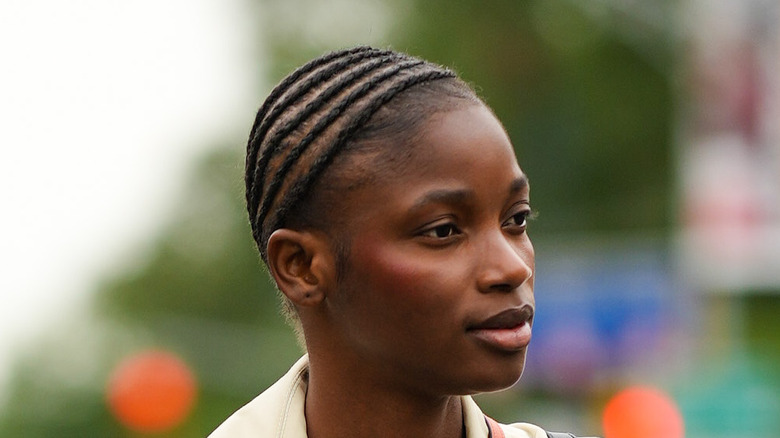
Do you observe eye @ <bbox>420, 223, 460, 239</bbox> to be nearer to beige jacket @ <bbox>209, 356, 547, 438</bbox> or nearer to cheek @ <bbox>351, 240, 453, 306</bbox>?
cheek @ <bbox>351, 240, 453, 306</bbox>

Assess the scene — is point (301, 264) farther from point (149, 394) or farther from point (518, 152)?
point (518, 152)

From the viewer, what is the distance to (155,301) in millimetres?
37906

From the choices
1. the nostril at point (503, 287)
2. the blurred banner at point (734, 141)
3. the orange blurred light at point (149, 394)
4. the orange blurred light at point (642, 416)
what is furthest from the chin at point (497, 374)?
the orange blurred light at point (149, 394)

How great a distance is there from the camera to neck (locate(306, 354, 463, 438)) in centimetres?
384

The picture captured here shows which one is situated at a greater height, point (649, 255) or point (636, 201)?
point (636, 201)

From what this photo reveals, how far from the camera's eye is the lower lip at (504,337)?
3639mm

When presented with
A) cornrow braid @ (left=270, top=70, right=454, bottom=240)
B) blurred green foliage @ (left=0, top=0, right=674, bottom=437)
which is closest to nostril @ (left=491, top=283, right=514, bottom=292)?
cornrow braid @ (left=270, top=70, right=454, bottom=240)

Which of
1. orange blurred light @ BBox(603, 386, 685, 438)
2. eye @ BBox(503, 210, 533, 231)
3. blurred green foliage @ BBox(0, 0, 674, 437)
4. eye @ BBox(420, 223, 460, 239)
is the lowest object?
eye @ BBox(420, 223, 460, 239)

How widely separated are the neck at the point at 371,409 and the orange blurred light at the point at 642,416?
12.8 meters

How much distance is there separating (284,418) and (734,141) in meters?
15.5

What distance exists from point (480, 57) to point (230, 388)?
10.5 meters

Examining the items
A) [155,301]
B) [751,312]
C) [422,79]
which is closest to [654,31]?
[751,312]

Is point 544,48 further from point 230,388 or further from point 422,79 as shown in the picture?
point 422,79

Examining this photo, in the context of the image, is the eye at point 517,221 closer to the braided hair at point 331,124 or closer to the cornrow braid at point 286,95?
the braided hair at point 331,124
